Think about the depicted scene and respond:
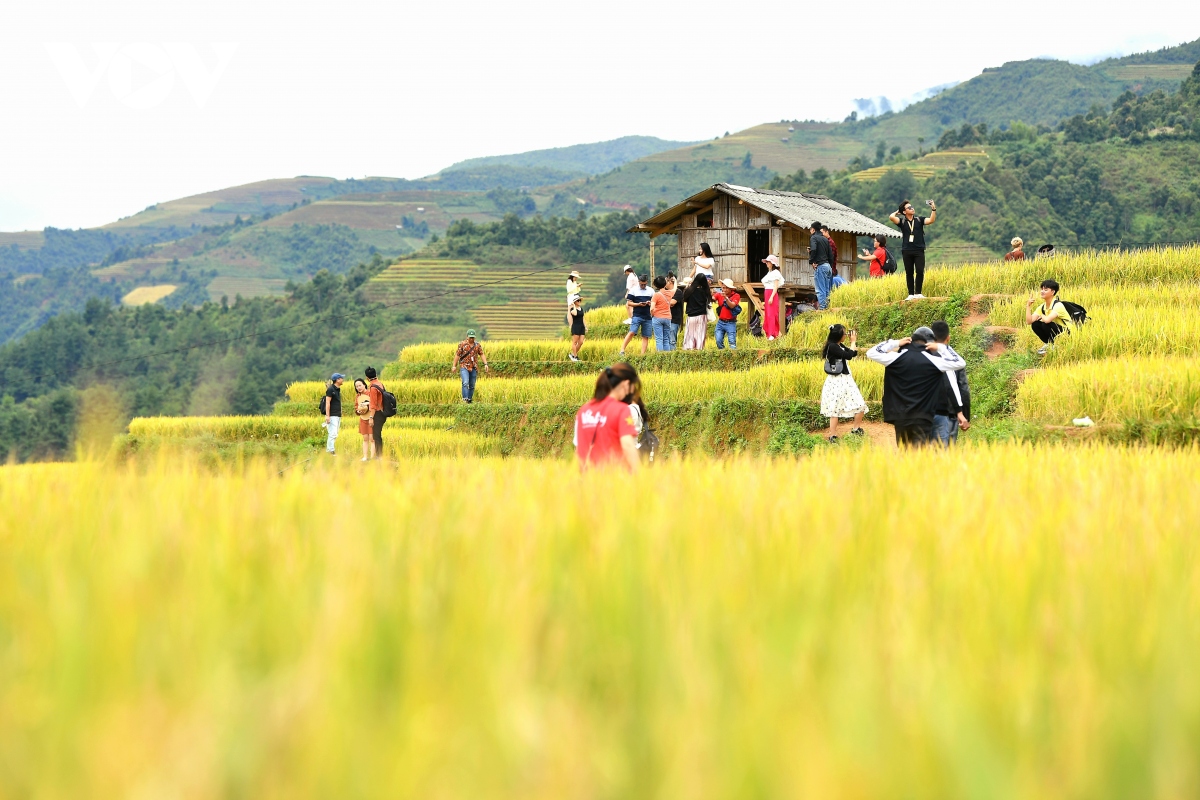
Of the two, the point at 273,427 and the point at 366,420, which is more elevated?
the point at 366,420

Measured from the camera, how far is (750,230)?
3456 centimetres

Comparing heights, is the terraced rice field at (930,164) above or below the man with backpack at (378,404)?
above

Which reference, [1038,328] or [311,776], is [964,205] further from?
[311,776]

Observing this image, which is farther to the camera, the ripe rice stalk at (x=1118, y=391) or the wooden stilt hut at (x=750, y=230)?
the wooden stilt hut at (x=750, y=230)

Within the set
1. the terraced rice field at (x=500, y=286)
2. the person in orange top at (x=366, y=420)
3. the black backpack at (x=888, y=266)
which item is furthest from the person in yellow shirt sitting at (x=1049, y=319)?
the terraced rice field at (x=500, y=286)

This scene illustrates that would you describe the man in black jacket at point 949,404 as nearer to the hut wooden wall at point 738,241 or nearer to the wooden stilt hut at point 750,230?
the wooden stilt hut at point 750,230

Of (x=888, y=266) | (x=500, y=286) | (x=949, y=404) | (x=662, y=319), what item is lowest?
(x=949, y=404)

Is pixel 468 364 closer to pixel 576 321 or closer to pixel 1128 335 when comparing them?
pixel 576 321

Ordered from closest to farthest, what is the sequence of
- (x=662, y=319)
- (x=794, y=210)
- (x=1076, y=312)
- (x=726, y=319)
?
(x=1076, y=312) → (x=662, y=319) → (x=726, y=319) → (x=794, y=210)

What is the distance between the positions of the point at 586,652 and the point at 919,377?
9.89 meters

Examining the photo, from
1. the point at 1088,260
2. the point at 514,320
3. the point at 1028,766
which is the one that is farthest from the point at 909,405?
the point at 514,320

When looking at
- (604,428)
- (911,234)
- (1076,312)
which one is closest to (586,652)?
(604,428)

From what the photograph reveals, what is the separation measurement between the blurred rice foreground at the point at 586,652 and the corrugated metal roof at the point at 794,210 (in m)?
29.5

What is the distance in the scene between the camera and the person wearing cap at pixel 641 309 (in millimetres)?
25000
